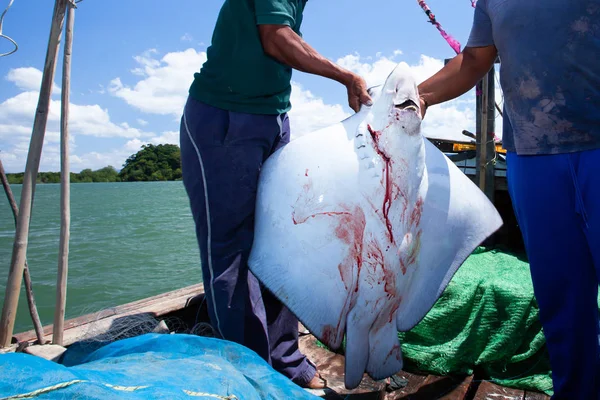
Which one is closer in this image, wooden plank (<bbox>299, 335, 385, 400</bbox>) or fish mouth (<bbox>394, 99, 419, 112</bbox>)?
fish mouth (<bbox>394, 99, 419, 112</bbox>)

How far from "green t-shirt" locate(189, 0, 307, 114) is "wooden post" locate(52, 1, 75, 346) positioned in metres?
0.69

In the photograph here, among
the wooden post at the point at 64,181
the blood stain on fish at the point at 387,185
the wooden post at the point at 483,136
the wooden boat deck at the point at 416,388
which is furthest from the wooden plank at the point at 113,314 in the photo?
the wooden post at the point at 483,136

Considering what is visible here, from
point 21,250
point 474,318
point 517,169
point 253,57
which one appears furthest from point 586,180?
point 21,250

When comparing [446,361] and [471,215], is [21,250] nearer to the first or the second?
[471,215]

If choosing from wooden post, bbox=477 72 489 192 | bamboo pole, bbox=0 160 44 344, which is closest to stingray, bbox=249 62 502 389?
bamboo pole, bbox=0 160 44 344

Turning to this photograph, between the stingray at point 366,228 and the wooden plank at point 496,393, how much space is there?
0.81 meters

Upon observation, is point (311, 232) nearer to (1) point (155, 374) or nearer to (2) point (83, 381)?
(1) point (155, 374)

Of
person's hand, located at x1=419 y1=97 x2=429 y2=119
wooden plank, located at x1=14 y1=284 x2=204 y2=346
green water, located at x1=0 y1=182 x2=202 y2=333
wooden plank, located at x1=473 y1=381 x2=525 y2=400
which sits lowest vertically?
green water, located at x1=0 y1=182 x2=202 y2=333

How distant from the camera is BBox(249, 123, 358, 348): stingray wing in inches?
62.1

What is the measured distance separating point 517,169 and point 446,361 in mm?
1200

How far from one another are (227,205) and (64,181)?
3.21 feet

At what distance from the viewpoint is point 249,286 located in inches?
77.4

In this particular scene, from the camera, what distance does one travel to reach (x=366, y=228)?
164cm

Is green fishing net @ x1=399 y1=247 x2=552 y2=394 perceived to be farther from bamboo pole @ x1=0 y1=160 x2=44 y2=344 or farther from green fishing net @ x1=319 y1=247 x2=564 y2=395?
bamboo pole @ x1=0 y1=160 x2=44 y2=344
